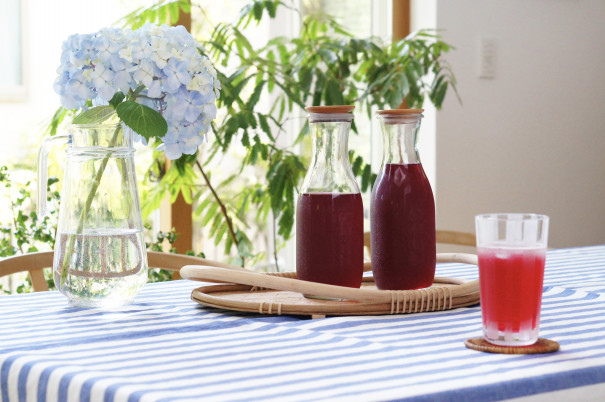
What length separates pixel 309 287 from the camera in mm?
980

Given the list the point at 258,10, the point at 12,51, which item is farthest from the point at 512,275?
the point at 12,51

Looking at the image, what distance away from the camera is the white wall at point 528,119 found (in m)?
3.21

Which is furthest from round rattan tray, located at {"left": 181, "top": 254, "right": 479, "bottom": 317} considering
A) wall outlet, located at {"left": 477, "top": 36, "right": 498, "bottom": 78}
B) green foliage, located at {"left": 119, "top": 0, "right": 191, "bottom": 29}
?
wall outlet, located at {"left": 477, "top": 36, "right": 498, "bottom": 78}

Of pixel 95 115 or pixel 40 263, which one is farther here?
pixel 40 263

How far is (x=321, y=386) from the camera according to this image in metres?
0.68

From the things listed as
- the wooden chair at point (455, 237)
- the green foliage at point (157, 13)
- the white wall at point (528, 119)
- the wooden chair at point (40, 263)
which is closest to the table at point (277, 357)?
the wooden chair at point (40, 263)

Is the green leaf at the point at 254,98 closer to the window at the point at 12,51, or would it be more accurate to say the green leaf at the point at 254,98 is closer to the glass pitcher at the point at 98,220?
the glass pitcher at the point at 98,220

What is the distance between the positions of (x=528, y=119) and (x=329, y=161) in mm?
2492

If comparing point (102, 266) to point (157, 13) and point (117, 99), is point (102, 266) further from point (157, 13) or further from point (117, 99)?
point (157, 13)

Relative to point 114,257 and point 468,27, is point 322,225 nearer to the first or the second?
point 114,257

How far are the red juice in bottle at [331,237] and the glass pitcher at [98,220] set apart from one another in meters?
0.20

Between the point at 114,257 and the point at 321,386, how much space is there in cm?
44

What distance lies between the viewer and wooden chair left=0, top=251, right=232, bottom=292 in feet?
4.69

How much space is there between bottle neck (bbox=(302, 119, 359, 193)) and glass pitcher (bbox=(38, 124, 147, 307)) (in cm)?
22
